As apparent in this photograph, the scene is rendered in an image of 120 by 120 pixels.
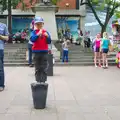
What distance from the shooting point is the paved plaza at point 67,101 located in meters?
7.45

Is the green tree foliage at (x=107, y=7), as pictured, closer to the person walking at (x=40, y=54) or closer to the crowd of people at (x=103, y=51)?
the crowd of people at (x=103, y=51)

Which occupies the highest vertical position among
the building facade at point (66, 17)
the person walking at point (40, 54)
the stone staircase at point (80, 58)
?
the building facade at point (66, 17)

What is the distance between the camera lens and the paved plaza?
745cm

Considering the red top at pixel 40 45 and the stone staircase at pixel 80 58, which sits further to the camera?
the stone staircase at pixel 80 58

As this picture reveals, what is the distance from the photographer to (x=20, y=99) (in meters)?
9.19

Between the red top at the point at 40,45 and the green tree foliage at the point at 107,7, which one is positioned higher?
the green tree foliage at the point at 107,7

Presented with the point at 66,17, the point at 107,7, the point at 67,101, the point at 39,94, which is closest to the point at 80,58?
the point at 67,101

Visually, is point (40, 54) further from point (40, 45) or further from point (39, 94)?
point (39, 94)

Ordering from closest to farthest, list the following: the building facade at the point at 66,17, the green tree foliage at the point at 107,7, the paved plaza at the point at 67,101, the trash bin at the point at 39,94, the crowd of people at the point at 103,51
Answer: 1. the paved plaza at the point at 67,101
2. the trash bin at the point at 39,94
3. the crowd of people at the point at 103,51
4. the green tree foliage at the point at 107,7
5. the building facade at the point at 66,17

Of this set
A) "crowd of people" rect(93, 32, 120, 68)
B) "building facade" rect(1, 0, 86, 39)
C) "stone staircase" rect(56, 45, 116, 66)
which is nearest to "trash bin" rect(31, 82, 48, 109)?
"crowd of people" rect(93, 32, 120, 68)

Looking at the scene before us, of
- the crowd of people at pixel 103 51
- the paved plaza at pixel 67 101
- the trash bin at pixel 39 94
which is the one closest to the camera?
the paved plaza at pixel 67 101

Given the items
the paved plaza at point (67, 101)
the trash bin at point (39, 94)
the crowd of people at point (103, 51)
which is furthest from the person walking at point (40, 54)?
the crowd of people at point (103, 51)

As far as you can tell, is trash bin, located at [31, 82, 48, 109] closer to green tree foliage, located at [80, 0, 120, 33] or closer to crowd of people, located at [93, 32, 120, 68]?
crowd of people, located at [93, 32, 120, 68]

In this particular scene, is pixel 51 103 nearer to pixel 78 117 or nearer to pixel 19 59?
pixel 78 117
